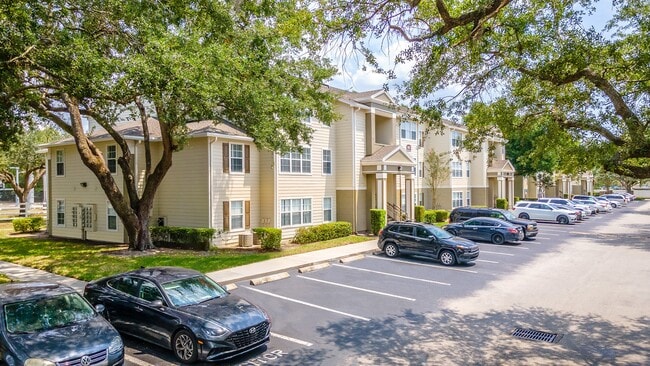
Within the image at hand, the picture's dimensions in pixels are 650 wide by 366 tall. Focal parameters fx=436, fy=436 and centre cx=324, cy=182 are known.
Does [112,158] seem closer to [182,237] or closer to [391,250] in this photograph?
[182,237]

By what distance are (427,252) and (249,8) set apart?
12.3m

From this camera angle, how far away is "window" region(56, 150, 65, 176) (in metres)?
28.0

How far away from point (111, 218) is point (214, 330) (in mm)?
19737

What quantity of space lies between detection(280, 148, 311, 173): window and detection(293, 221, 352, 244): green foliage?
11.6 feet

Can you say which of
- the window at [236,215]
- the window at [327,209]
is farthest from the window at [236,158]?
the window at [327,209]

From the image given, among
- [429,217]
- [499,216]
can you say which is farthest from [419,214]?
[499,216]

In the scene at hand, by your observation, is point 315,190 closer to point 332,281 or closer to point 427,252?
point 427,252

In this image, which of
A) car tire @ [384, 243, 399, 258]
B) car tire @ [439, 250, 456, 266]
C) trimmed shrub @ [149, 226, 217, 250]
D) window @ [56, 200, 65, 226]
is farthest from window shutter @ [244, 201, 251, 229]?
window @ [56, 200, 65, 226]

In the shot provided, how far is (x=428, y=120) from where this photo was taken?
11.5 meters

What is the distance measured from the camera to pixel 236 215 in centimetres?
2386

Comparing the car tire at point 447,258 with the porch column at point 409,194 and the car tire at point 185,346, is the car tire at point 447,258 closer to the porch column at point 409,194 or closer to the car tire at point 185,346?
the car tire at point 185,346

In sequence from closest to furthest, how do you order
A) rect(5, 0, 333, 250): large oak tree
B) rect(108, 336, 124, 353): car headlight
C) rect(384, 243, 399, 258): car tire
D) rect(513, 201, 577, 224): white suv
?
rect(108, 336, 124, 353): car headlight → rect(5, 0, 333, 250): large oak tree → rect(384, 243, 399, 258): car tire → rect(513, 201, 577, 224): white suv

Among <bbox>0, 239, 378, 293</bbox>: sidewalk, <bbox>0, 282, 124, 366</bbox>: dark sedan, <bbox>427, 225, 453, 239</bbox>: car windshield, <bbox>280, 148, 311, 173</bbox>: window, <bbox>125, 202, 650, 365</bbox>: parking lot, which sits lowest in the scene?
<bbox>125, 202, 650, 365</bbox>: parking lot

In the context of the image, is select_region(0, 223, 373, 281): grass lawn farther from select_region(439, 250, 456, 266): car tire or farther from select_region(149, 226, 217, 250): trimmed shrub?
select_region(439, 250, 456, 266): car tire
